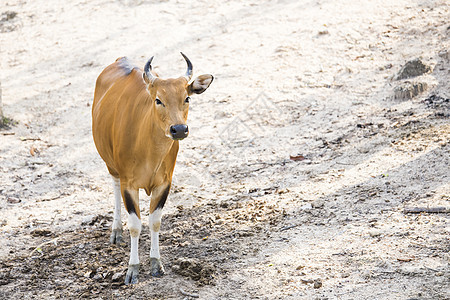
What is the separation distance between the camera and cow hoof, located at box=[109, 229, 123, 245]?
6156 mm

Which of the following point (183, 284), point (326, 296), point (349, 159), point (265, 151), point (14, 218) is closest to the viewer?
point (326, 296)

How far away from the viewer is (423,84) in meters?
8.59

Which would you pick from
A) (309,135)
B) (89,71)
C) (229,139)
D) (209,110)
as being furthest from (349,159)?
(89,71)

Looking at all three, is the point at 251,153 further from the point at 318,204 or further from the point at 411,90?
the point at 411,90

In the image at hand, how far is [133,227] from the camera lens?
17.8ft

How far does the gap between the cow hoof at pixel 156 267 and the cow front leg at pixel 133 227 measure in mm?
144

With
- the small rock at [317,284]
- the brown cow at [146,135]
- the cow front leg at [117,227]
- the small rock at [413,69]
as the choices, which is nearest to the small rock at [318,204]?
the small rock at [317,284]

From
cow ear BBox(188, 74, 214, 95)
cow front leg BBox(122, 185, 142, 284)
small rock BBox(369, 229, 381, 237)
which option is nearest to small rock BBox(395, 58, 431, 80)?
small rock BBox(369, 229, 381, 237)

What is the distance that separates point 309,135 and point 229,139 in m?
1.25

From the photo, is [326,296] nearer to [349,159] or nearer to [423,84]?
[349,159]

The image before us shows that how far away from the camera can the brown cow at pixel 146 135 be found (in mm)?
4918

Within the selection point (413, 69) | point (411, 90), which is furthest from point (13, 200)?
point (413, 69)

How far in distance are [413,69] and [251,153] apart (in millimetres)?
3123

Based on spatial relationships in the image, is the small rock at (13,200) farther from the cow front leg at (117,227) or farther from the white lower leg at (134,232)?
the white lower leg at (134,232)
